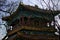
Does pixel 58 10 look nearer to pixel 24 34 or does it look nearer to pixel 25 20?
pixel 25 20

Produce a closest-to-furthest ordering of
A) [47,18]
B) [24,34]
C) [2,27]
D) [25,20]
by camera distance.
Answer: [24,34]
[25,20]
[47,18]
[2,27]

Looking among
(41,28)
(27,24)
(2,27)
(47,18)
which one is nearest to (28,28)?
(27,24)

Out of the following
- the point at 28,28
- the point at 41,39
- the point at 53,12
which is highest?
the point at 53,12

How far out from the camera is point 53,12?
10.6m

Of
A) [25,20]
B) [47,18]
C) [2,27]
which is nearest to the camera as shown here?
[25,20]

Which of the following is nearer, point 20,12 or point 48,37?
point 48,37

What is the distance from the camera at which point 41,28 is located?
10.3 meters

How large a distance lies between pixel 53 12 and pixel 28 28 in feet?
6.41

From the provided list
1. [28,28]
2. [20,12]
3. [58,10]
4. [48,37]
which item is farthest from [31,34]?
[58,10]

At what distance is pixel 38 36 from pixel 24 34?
907 mm

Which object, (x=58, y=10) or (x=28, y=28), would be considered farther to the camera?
(x=58, y=10)

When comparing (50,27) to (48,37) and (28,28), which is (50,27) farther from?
(28,28)

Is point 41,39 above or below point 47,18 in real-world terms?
below

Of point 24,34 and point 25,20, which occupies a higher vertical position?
point 25,20
